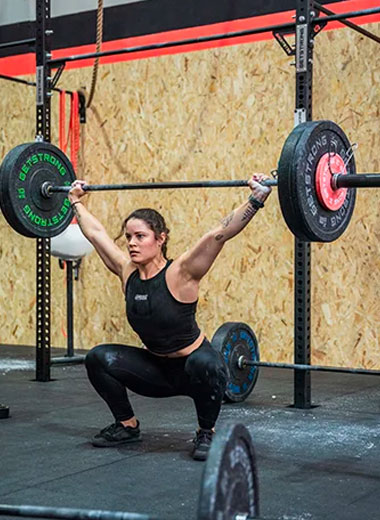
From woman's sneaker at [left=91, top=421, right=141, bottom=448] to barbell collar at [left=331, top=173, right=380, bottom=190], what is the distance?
3.81ft

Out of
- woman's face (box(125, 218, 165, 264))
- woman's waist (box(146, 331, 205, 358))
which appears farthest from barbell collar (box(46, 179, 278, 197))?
woman's waist (box(146, 331, 205, 358))

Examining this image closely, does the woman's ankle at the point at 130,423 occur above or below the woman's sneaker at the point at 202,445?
above

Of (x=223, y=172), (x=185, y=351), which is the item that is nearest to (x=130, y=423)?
(x=185, y=351)

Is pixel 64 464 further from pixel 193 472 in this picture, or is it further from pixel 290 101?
pixel 290 101

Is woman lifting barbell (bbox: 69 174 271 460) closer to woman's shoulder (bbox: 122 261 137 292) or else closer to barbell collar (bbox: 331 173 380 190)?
woman's shoulder (bbox: 122 261 137 292)

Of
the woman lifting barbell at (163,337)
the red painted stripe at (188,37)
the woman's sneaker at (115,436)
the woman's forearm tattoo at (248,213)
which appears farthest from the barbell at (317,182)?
the red painted stripe at (188,37)

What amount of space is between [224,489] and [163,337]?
1.63 m

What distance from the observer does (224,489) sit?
139 centimetres

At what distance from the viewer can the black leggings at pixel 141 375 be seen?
2.99 metres

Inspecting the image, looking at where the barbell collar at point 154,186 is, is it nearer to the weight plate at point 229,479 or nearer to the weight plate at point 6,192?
the weight plate at point 6,192

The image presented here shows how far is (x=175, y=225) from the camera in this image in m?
5.65

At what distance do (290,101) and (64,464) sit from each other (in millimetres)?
3044

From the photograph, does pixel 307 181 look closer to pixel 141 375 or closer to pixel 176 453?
pixel 141 375

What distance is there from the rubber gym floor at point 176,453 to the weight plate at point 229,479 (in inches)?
29.7
